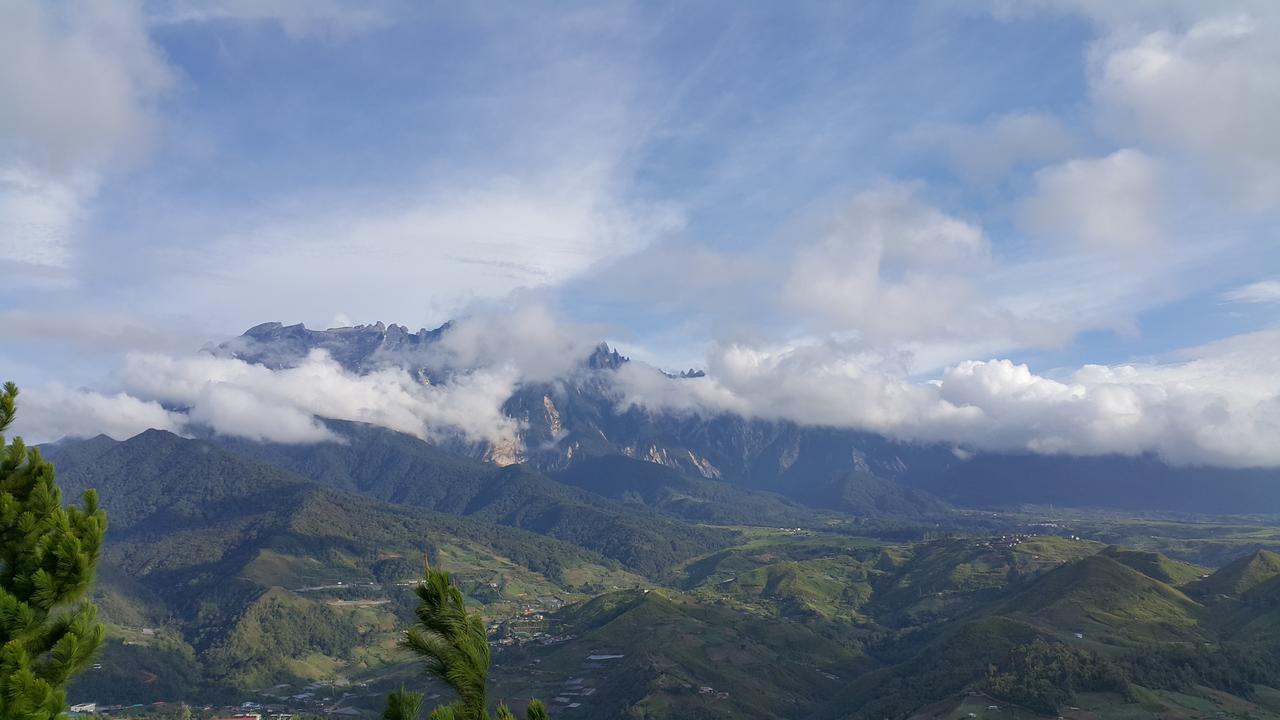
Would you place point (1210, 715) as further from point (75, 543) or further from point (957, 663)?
point (75, 543)

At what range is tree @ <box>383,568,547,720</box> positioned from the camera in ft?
60.5

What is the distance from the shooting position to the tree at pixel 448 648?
18.5 m

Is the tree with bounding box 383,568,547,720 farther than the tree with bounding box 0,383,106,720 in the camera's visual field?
No

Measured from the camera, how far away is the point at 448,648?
61.4 feet

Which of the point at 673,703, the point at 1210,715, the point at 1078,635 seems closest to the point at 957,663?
the point at 1078,635

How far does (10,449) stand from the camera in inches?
1014

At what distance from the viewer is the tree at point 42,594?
22.3 m

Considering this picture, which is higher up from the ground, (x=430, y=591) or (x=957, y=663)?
(x=430, y=591)

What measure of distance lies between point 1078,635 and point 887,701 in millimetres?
54335

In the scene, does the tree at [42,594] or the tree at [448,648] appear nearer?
the tree at [448,648]

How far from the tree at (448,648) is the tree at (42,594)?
38.4ft

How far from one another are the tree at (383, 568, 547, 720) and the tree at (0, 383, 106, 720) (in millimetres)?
11715

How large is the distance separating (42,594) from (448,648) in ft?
45.9

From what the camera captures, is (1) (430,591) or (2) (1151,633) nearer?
(1) (430,591)
